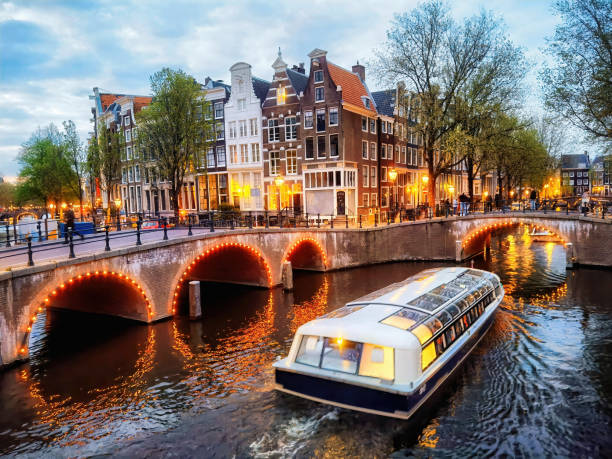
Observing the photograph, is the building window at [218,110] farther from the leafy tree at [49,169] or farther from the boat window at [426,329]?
the boat window at [426,329]

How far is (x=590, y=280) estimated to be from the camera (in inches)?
941

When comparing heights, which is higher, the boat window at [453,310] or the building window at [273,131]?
the building window at [273,131]

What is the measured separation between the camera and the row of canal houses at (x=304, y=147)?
37.9 meters

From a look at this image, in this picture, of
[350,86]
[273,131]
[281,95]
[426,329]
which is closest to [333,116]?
[350,86]

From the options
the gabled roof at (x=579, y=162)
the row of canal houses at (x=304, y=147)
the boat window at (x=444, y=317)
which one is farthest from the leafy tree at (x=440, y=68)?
the gabled roof at (x=579, y=162)

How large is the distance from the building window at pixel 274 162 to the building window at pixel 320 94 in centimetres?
653

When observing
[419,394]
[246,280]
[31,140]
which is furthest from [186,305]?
[31,140]

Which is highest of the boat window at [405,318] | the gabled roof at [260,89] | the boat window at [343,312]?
the gabled roof at [260,89]

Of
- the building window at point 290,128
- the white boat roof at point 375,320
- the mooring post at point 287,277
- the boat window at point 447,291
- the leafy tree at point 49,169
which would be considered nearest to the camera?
the white boat roof at point 375,320

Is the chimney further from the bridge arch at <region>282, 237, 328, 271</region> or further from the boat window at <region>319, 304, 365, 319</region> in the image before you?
the boat window at <region>319, 304, 365, 319</region>

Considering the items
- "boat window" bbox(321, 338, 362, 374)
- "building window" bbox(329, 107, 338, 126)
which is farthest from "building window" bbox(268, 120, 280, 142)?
"boat window" bbox(321, 338, 362, 374)

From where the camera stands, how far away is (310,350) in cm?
1055

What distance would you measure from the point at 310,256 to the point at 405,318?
759 inches

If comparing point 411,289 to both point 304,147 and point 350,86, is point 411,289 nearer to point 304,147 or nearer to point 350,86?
point 304,147
